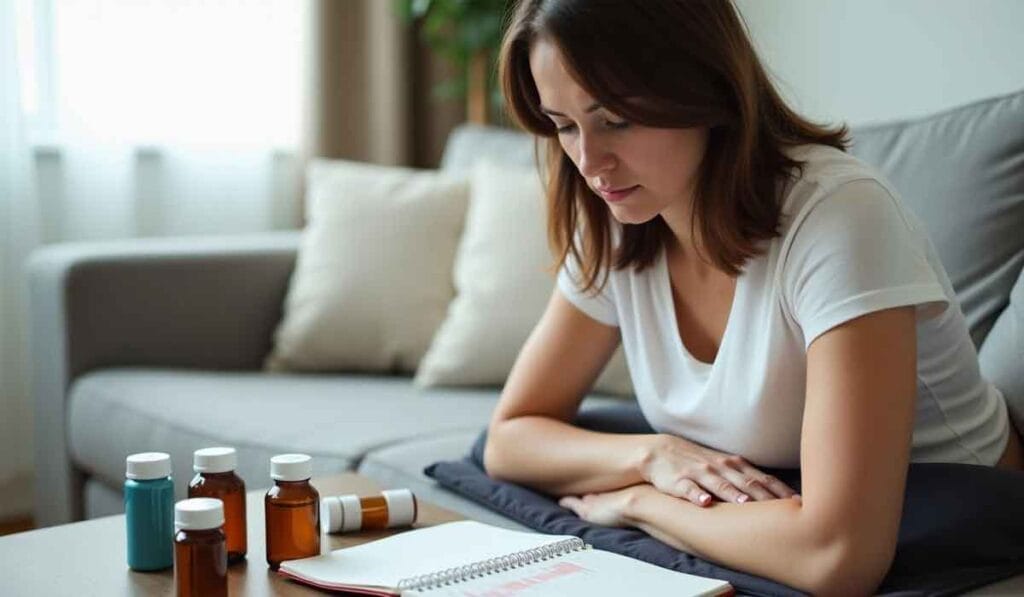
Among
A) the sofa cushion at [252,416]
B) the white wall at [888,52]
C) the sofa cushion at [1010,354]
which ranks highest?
the white wall at [888,52]

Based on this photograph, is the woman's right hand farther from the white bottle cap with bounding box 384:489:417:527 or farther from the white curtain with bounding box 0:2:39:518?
the white curtain with bounding box 0:2:39:518

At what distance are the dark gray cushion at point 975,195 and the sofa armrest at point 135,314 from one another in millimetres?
1441

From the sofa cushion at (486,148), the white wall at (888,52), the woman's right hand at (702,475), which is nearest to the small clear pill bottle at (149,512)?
the woman's right hand at (702,475)

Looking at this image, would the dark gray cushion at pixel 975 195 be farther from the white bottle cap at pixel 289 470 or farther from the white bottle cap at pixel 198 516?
the white bottle cap at pixel 198 516

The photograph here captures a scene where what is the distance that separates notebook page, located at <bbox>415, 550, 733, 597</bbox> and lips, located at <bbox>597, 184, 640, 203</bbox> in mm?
371

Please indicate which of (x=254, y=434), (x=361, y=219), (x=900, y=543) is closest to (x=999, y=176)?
(x=900, y=543)

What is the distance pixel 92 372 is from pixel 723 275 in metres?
1.53

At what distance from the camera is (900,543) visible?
115 cm

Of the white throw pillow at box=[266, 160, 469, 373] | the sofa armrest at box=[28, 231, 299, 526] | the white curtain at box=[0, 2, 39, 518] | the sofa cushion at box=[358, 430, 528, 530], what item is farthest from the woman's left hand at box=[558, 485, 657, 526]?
the white curtain at box=[0, 2, 39, 518]

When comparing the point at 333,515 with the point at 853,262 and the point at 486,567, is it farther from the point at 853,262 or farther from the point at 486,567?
the point at 853,262

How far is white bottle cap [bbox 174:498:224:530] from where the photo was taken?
1.00 metres

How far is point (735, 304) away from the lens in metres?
1.27

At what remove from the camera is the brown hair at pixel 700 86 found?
1.19m

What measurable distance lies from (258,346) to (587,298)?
4.23 ft
